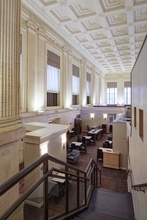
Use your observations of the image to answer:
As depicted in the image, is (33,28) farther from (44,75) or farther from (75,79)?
(75,79)

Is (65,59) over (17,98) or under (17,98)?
over

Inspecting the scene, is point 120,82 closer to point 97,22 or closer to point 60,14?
point 97,22

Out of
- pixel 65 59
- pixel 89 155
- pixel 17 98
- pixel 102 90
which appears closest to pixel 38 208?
pixel 17 98

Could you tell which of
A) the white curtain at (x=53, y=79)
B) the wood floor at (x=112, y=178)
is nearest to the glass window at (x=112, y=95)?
the white curtain at (x=53, y=79)

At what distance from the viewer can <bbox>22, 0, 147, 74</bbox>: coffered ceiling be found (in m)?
10.2

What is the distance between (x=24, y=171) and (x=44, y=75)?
10.6 meters

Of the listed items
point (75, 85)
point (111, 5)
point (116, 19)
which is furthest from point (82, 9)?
point (75, 85)

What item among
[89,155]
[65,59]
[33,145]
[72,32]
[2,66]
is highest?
[72,32]

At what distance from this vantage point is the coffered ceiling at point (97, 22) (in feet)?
33.3

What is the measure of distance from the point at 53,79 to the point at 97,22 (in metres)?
5.72

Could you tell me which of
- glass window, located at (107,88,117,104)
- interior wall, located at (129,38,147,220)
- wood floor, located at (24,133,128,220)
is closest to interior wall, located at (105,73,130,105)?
glass window, located at (107,88,117,104)

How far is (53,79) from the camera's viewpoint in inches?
514

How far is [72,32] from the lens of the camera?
14.1m

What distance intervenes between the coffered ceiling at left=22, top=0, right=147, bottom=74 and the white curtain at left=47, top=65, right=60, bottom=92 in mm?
3223
